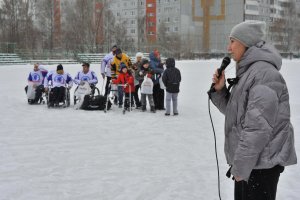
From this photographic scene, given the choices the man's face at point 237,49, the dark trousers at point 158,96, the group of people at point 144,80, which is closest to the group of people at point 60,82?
the group of people at point 144,80

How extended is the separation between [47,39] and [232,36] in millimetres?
61716

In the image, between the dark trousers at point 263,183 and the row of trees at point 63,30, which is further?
the row of trees at point 63,30

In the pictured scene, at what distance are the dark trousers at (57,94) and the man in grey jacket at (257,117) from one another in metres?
8.91

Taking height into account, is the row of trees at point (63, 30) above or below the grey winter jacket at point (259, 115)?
above

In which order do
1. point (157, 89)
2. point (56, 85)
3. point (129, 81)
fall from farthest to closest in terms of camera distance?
point (56, 85)
point (157, 89)
point (129, 81)

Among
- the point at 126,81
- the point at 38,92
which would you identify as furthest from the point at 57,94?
the point at 126,81

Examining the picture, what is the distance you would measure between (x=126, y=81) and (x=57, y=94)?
1998 mm

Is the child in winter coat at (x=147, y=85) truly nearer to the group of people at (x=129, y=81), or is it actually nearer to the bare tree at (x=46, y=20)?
the group of people at (x=129, y=81)

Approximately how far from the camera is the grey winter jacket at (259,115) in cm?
203

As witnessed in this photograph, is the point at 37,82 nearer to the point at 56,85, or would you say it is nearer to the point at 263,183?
the point at 56,85

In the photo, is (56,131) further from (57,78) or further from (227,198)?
(227,198)

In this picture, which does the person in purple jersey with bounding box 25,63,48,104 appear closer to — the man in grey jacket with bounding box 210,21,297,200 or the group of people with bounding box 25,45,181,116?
the group of people with bounding box 25,45,181,116

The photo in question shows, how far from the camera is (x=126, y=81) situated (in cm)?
1016

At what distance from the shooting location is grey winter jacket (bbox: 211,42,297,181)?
6.67 ft
